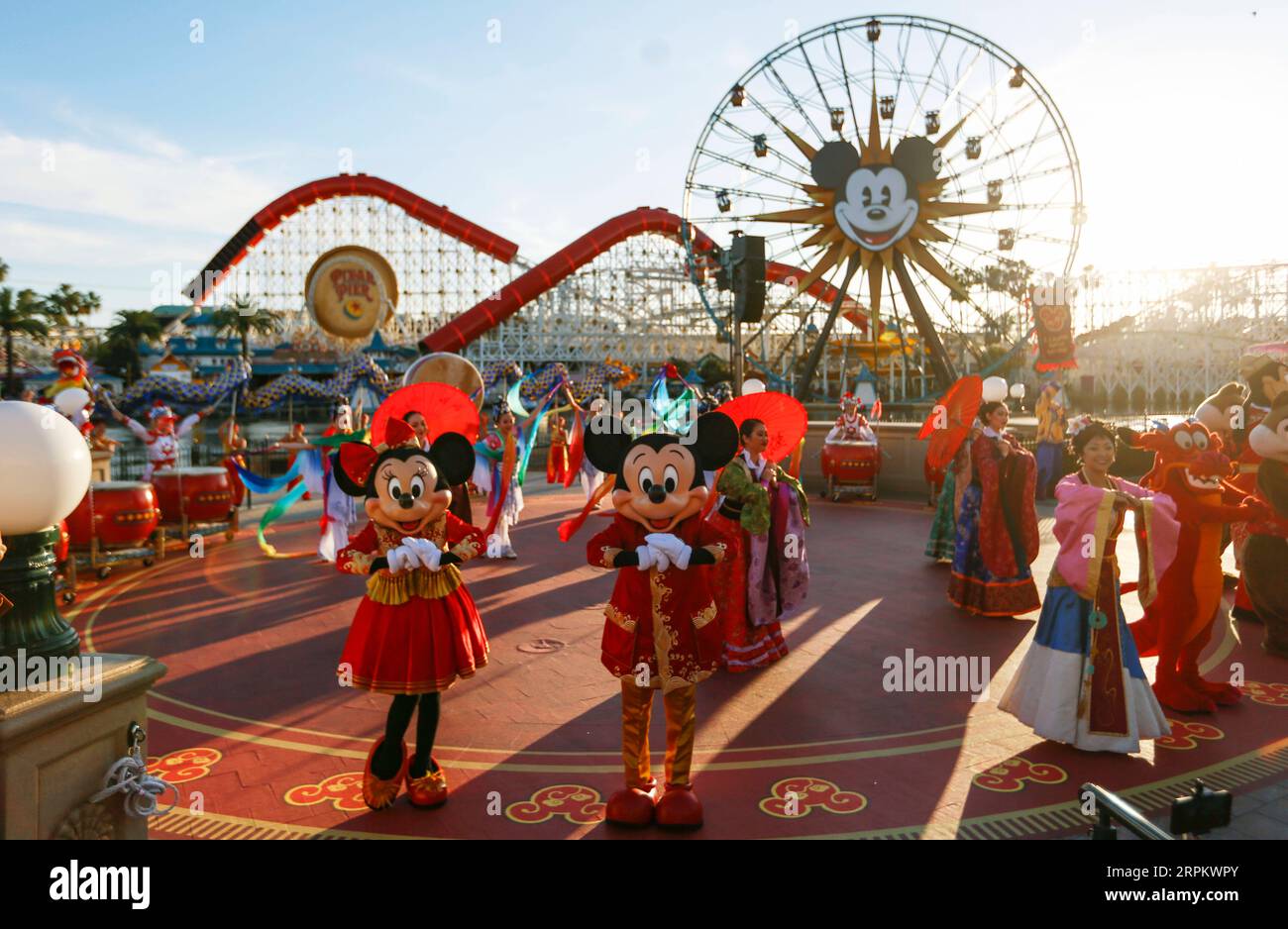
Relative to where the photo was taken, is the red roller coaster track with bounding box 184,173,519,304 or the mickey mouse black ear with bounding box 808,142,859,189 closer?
the mickey mouse black ear with bounding box 808,142,859,189

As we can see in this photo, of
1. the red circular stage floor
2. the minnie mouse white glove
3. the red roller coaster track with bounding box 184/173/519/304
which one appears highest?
the red roller coaster track with bounding box 184/173/519/304

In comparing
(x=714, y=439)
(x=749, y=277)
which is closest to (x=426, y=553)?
(x=714, y=439)

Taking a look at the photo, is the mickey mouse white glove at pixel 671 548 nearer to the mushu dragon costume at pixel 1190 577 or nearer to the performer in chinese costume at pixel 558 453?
the mushu dragon costume at pixel 1190 577

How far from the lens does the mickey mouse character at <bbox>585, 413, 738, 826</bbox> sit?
3.50m

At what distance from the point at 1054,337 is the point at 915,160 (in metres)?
5.40

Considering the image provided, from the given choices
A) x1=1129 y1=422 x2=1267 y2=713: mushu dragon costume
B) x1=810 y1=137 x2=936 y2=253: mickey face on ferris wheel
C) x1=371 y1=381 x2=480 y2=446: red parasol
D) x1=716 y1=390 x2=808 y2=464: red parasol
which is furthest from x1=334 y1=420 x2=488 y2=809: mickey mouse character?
x1=810 y1=137 x2=936 y2=253: mickey face on ferris wheel

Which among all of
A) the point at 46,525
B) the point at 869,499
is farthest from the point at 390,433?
the point at 869,499

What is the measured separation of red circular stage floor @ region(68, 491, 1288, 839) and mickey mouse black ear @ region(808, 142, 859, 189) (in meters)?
14.9

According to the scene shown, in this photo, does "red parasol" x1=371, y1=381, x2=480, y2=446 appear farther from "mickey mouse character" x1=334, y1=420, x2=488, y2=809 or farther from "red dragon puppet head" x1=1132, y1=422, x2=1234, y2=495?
"red dragon puppet head" x1=1132, y1=422, x2=1234, y2=495

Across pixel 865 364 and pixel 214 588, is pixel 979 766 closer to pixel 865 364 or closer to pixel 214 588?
pixel 214 588

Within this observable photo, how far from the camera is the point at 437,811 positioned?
143 inches

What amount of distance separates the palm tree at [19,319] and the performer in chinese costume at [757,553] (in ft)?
124
